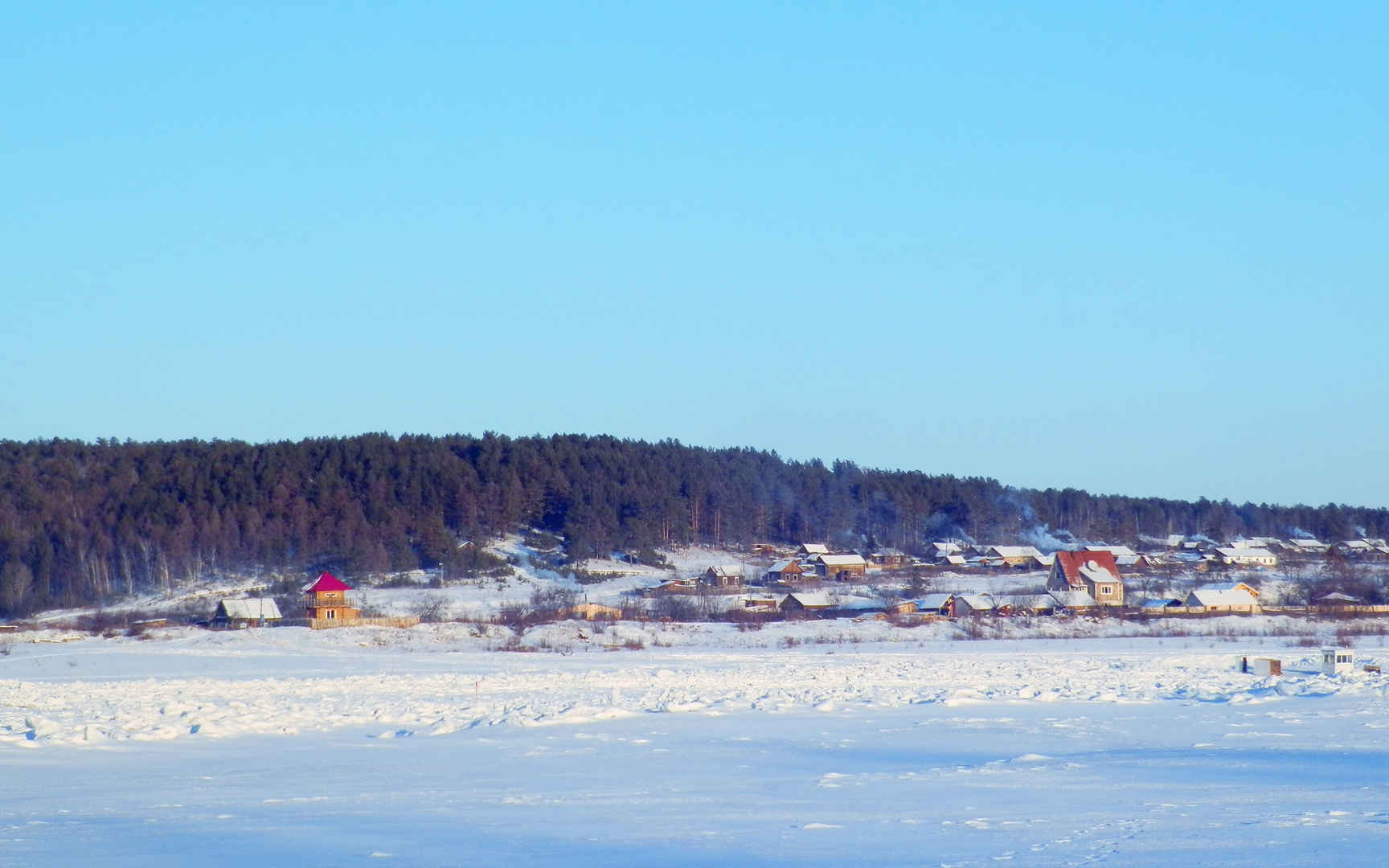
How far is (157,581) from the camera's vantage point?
65938 mm

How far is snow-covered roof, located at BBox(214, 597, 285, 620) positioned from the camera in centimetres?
4809

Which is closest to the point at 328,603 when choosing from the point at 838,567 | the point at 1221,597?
the point at 838,567

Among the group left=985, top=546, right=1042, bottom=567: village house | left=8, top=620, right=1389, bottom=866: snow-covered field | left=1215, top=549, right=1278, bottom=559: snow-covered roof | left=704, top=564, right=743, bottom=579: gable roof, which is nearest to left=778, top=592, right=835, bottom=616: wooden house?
left=704, top=564, right=743, bottom=579: gable roof

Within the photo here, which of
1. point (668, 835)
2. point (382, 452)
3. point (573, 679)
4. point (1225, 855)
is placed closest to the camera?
point (1225, 855)

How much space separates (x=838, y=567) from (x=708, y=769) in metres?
64.9

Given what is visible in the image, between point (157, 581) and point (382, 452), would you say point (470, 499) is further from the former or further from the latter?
point (157, 581)

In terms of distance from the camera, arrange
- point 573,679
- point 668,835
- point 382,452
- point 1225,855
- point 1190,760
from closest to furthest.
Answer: point 1225,855 < point 668,835 < point 1190,760 < point 573,679 < point 382,452

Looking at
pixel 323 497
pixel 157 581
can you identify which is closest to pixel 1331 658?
pixel 157 581

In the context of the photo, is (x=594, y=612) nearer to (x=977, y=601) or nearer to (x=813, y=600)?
(x=813, y=600)

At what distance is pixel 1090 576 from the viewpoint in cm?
5912

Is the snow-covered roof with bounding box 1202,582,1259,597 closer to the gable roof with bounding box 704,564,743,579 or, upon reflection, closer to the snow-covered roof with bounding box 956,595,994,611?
the snow-covered roof with bounding box 956,595,994,611

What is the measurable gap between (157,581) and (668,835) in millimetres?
63589

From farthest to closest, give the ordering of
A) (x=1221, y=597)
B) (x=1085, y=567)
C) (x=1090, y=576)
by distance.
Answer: (x=1085, y=567), (x=1090, y=576), (x=1221, y=597)

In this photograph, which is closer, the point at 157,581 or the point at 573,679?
the point at 573,679
